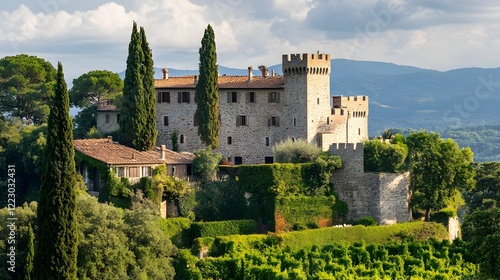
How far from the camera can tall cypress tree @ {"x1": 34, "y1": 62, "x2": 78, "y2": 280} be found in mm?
42812

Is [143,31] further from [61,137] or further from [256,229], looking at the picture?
[61,137]

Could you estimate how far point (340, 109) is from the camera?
62.0 meters

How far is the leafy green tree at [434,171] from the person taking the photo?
198ft

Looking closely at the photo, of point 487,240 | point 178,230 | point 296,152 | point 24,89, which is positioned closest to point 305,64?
point 296,152

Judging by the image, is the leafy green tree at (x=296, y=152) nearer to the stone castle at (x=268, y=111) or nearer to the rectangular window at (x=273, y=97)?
the stone castle at (x=268, y=111)

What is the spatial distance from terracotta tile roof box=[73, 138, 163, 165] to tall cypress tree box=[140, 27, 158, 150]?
1233mm

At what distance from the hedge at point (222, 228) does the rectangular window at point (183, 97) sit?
993 centimetres

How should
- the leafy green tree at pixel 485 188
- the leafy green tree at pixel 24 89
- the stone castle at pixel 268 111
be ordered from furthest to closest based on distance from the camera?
the leafy green tree at pixel 24 89 < the leafy green tree at pixel 485 188 < the stone castle at pixel 268 111

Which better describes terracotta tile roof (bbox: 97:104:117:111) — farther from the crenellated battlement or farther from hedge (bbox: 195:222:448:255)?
hedge (bbox: 195:222:448:255)

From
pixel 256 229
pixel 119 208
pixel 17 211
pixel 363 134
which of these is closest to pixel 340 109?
pixel 363 134

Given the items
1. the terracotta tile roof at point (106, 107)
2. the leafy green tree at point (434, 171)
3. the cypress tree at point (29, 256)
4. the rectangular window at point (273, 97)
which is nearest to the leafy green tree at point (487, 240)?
the leafy green tree at point (434, 171)

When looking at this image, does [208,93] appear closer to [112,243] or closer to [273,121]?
[273,121]

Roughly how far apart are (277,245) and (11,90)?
2493 cm

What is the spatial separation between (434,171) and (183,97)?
15.7 m
